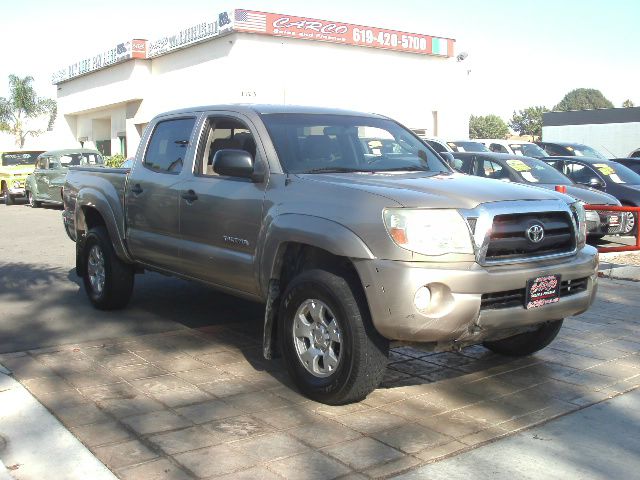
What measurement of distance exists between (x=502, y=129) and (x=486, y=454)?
117 metres

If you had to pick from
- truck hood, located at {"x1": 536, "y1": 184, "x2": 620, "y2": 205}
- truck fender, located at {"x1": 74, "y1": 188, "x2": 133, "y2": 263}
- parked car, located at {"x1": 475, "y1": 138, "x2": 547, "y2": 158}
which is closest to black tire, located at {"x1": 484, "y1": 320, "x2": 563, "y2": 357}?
truck fender, located at {"x1": 74, "y1": 188, "x2": 133, "y2": 263}

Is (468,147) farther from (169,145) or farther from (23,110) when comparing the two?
(23,110)

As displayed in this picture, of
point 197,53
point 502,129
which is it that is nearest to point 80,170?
point 197,53

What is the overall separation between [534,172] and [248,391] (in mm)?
8815

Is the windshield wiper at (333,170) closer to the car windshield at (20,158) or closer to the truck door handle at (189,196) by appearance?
the truck door handle at (189,196)

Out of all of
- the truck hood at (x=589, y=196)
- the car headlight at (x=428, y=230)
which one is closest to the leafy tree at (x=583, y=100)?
the truck hood at (x=589, y=196)

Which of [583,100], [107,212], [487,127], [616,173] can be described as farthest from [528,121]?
[107,212]

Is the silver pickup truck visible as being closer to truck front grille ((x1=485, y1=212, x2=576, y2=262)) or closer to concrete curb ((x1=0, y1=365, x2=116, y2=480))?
truck front grille ((x1=485, y1=212, x2=576, y2=262))

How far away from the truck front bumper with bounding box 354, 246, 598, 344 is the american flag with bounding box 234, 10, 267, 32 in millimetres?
28502

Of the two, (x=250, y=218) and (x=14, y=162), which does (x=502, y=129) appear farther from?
(x=250, y=218)

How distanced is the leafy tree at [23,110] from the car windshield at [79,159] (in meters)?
38.2

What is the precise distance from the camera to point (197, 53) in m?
34.0

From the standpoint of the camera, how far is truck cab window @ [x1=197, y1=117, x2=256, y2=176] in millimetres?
5895

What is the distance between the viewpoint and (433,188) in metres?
4.77
